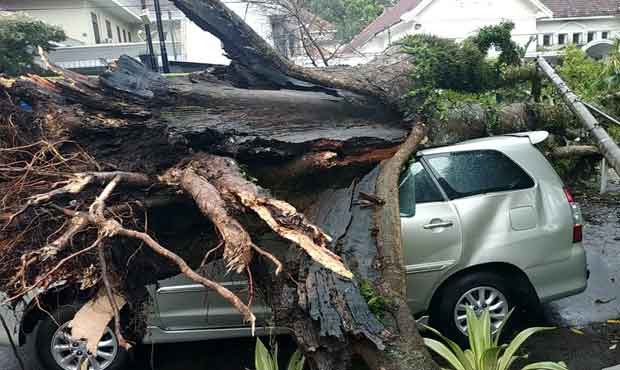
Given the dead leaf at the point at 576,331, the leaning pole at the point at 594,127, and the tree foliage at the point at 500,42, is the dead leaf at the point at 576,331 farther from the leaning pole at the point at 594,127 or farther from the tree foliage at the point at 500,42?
the tree foliage at the point at 500,42

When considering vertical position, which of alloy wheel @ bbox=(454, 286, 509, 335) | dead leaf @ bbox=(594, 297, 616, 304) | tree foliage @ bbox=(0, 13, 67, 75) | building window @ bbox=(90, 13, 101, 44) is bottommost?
dead leaf @ bbox=(594, 297, 616, 304)

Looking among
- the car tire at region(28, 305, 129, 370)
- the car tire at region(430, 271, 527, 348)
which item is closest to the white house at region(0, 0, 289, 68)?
the car tire at region(430, 271, 527, 348)

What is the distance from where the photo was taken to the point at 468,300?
471cm

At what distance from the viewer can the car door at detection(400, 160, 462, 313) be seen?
4.55 metres

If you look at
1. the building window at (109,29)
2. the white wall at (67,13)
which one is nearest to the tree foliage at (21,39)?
the white wall at (67,13)

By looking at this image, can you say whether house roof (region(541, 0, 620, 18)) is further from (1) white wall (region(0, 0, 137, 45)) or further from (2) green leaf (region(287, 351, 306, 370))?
(2) green leaf (region(287, 351, 306, 370))

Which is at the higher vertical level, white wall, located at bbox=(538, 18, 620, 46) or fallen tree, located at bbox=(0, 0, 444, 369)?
white wall, located at bbox=(538, 18, 620, 46)

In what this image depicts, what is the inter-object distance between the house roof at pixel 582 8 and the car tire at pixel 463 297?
22.5 meters

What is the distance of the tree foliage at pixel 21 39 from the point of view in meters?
15.2

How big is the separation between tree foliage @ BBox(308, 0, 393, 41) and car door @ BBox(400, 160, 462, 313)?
86.9 ft

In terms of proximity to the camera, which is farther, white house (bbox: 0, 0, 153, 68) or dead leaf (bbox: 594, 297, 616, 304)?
white house (bbox: 0, 0, 153, 68)

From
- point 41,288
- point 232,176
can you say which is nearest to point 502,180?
point 232,176

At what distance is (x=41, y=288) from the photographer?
3191mm

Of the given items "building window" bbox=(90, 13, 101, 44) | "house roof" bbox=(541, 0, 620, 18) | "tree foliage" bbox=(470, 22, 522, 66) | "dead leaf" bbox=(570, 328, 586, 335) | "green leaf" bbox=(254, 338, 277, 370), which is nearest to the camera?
"green leaf" bbox=(254, 338, 277, 370)
